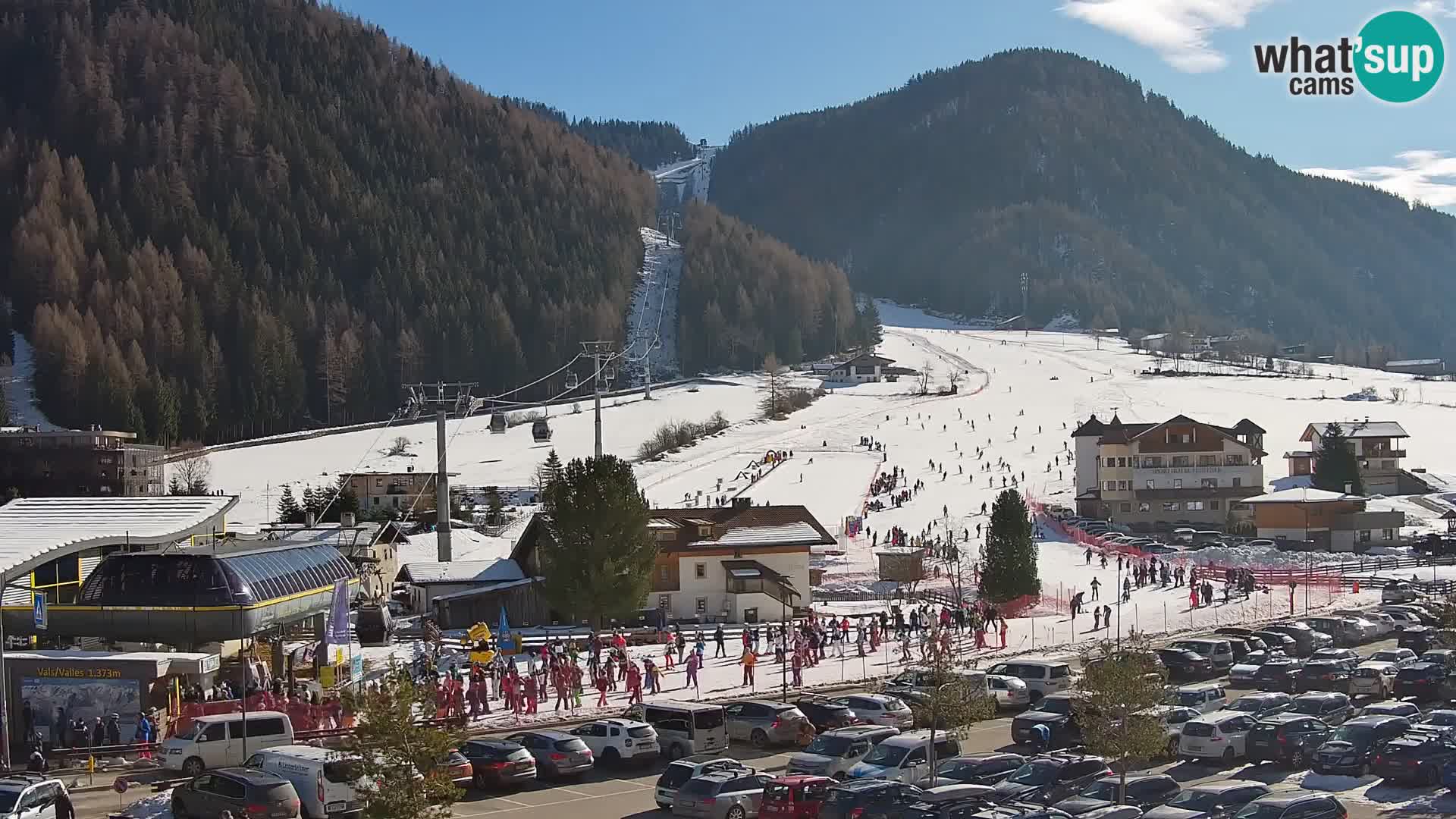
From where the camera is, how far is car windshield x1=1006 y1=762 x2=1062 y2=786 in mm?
18766

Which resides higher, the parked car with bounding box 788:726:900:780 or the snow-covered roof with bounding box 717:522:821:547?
the snow-covered roof with bounding box 717:522:821:547

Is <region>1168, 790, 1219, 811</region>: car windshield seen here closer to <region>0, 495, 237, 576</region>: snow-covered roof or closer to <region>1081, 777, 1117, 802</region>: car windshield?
<region>1081, 777, 1117, 802</region>: car windshield

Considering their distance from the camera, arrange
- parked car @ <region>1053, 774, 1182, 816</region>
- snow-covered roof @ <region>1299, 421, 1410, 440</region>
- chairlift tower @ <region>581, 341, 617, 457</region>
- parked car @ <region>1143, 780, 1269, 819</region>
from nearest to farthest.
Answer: parked car @ <region>1143, 780, 1269, 819</region>, parked car @ <region>1053, 774, 1182, 816</region>, chairlift tower @ <region>581, 341, 617, 457</region>, snow-covered roof @ <region>1299, 421, 1410, 440</region>

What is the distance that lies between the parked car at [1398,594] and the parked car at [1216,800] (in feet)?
78.2

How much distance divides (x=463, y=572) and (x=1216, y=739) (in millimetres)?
22772

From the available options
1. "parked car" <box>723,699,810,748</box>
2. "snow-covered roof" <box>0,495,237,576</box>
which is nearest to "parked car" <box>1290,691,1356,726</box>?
"parked car" <box>723,699,810,748</box>

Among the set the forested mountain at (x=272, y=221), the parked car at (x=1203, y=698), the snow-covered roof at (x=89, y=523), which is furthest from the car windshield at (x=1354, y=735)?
the forested mountain at (x=272, y=221)

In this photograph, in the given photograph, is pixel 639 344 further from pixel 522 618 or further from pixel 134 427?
pixel 522 618

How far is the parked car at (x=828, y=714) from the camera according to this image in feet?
78.9

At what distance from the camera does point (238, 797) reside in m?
17.7

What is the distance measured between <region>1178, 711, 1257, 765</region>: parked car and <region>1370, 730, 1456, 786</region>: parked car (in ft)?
6.36

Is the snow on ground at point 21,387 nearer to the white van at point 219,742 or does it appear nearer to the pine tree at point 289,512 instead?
the pine tree at point 289,512

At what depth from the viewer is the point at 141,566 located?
28.1m

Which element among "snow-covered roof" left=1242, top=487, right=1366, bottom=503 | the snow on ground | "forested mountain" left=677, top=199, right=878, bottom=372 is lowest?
"snow-covered roof" left=1242, top=487, right=1366, bottom=503
